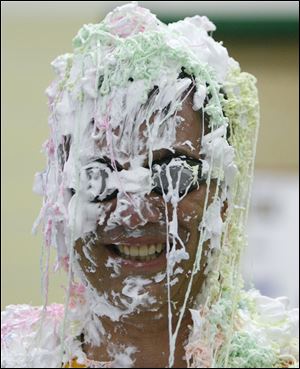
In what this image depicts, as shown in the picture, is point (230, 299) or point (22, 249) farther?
point (22, 249)

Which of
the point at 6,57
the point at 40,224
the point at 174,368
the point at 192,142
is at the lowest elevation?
the point at 174,368

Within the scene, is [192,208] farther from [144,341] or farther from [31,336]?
[31,336]

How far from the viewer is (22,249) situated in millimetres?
2674

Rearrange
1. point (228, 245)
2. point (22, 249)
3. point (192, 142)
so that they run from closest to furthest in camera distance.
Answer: point (192, 142)
point (228, 245)
point (22, 249)

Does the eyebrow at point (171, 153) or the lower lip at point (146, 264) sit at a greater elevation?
the eyebrow at point (171, 153)

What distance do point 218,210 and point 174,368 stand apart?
10.4 inches

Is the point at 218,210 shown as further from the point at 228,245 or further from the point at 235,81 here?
the point at 235,81

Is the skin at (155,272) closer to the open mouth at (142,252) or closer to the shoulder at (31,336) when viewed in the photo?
the open mouth at (142,252)

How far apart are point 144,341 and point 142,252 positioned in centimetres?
16

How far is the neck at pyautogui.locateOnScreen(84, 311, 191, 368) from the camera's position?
136 cm

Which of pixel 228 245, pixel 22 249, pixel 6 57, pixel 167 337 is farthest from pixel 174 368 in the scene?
pixel 6 57

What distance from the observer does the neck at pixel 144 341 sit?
1.36 meters

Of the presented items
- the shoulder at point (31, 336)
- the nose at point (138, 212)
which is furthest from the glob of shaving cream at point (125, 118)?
the shoulder at point (31, 336)

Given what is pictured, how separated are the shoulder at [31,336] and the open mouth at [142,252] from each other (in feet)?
0.68
